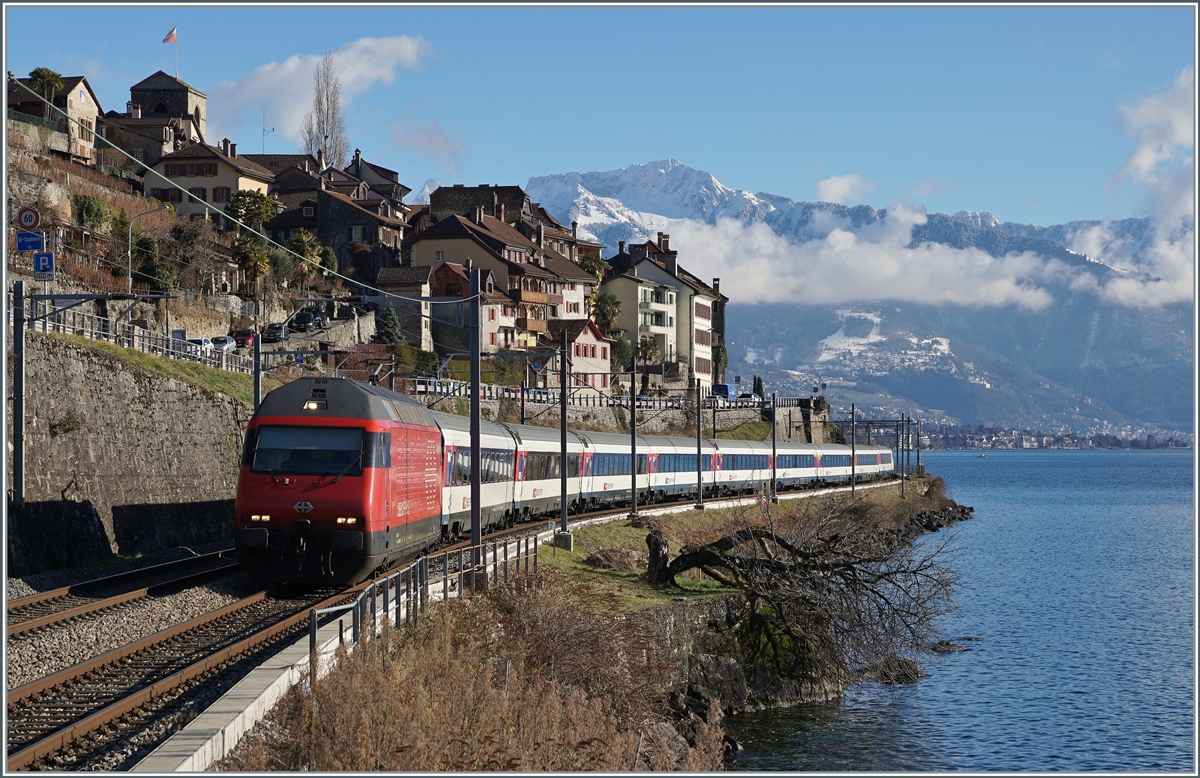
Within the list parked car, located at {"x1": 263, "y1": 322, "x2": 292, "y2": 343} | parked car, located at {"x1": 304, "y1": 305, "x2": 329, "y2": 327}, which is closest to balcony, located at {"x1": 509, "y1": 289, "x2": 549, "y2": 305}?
parked car, located at {"x1": 304, "y1": 305, "x2": 329, "y2": 327}

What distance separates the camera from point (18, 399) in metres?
28.4

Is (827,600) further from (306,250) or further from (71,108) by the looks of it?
(71,108)

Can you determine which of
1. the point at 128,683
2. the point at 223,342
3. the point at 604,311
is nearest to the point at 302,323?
the point at 223,342

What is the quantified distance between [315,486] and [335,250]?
8661 cm

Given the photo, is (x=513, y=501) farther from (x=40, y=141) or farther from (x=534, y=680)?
(x=40, y=141)

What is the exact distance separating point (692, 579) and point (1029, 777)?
45.2 ft

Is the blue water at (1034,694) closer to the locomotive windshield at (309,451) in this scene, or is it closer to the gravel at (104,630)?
the locomotive windshield at (309,451)

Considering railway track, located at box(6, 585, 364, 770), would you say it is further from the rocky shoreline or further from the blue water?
the blue water

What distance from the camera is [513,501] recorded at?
40.2m

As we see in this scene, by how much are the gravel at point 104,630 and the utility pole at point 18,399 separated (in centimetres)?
634

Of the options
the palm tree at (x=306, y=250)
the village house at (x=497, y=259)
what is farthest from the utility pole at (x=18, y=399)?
the village house at (x=497, y=259)

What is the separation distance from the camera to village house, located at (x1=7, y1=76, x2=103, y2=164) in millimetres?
84750

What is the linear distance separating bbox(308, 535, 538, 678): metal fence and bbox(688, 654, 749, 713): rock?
419cm

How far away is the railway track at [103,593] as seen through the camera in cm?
1981
